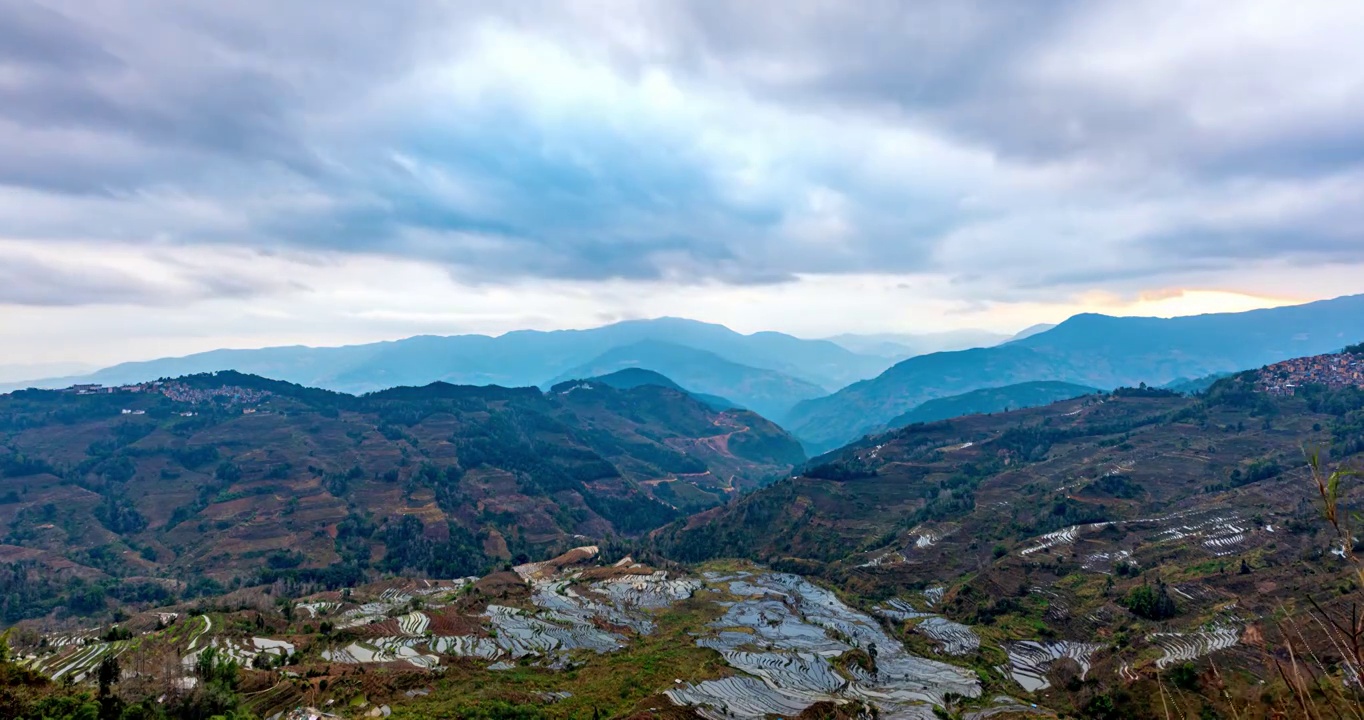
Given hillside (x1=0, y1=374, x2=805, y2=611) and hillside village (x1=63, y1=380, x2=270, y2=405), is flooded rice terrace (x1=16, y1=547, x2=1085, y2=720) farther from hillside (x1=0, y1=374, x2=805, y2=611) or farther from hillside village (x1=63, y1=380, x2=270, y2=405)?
hillside village (x1=63, y1=380, x2=270, y2=405)

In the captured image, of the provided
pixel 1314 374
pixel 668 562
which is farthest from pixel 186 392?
pixel 1314 374

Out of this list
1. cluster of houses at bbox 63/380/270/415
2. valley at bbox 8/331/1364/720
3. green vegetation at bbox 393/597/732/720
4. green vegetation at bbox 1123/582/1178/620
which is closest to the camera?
green vegetation at bbox 393/597/732/720

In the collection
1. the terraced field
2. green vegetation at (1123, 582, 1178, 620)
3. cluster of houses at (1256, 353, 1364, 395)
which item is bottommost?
the terraced field

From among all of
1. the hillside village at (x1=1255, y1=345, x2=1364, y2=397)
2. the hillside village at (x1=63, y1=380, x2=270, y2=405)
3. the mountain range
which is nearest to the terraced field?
the mountain range

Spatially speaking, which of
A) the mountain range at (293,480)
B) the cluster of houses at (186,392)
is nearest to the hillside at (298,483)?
the mountain range at (293,480)

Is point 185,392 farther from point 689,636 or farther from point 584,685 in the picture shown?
point 584,685

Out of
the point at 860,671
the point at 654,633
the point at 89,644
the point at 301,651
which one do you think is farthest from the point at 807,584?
the point at 89,644
